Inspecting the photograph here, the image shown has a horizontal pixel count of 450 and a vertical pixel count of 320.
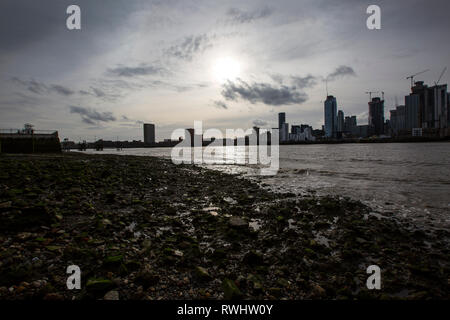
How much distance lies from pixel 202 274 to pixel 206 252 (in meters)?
1.19

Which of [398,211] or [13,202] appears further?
[398,211]

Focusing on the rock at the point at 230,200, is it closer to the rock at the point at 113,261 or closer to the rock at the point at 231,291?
the rock at the point at 113,261

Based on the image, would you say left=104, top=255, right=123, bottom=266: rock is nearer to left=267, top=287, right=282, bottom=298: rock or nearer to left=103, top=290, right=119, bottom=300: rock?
left=103, top=290, right=119, bottom=300: rock

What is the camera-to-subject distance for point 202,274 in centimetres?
436

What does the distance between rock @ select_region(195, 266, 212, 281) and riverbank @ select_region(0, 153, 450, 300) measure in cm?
2

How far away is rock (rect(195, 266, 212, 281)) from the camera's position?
170 inches

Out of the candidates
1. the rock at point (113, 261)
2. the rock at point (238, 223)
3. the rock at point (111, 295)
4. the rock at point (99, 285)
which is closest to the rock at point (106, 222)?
the rock at point (113, 261)

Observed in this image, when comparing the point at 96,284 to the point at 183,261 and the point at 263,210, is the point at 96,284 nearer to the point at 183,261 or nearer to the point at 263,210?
the point at 183,261

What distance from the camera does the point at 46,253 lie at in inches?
190

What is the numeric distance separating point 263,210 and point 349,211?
395 cm

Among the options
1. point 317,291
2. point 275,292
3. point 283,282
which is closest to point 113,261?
point 275,292

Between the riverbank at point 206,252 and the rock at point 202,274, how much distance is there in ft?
0.07

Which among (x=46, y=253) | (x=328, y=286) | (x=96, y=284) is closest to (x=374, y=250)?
(x=328, y=286)
